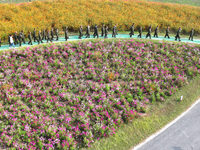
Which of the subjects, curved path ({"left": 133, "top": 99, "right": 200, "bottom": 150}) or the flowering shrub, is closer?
curved path ({"left": 133, "top": 99, "right": 200, "bottom": 150})

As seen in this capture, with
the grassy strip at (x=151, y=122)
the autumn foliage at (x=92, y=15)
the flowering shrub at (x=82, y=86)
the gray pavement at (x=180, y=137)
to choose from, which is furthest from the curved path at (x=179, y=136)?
the autumn foliage at (x=92, y=15)

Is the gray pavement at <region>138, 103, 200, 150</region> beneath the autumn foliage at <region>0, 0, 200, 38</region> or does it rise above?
beneath

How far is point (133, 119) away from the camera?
13.3m

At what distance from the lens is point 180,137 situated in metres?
12.1

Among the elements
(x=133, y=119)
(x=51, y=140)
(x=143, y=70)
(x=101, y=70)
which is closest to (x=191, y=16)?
(x=143, y=70)

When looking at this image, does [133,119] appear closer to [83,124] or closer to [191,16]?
[83,124]

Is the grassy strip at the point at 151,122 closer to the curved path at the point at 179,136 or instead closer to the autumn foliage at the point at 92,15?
the curved path at the point at 179,136

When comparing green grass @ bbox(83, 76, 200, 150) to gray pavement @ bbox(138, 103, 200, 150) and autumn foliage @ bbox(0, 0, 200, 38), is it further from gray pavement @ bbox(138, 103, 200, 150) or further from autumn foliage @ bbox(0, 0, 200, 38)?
autumn foliage @ bbox(0, 0, 200, 38)

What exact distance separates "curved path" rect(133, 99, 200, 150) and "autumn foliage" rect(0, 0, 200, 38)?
18.9m

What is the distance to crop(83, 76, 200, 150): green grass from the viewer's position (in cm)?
1148

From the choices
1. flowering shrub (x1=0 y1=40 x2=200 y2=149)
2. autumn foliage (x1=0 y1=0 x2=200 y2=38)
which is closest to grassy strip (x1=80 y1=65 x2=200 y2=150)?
flowering shrub (x1=0 y1=40 x2=200 y2=149)

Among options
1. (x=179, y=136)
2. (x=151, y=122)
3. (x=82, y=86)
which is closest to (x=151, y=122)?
(x=151, y=122)

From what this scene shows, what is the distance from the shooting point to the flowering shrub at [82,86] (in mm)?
11547

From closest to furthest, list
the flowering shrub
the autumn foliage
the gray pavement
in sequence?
the gray pavement
the flowering shrub
the autumn foliage
